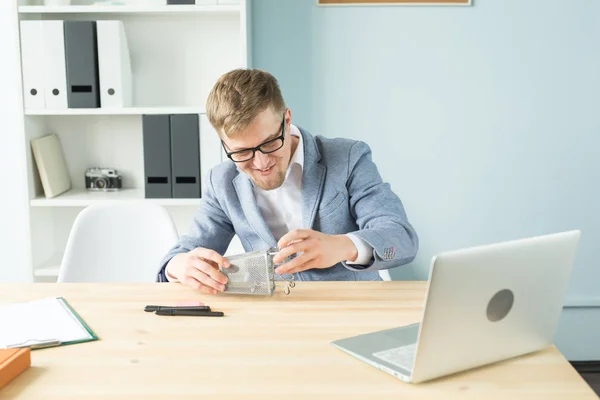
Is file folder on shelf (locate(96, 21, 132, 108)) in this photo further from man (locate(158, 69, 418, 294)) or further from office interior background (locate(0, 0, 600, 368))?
man (locate(158, 69, 418, 294))

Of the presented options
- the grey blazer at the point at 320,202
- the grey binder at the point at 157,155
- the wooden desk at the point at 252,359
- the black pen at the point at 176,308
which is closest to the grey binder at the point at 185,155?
the grey binder at the point at 157,155

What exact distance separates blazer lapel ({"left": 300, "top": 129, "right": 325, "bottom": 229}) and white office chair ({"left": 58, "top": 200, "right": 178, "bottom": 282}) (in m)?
0.49

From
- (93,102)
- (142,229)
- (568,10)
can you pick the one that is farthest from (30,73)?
(568,10)

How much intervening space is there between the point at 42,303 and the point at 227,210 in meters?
0.56

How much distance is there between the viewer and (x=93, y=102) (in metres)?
2.68

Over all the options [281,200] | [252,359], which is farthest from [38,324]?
[281,200]

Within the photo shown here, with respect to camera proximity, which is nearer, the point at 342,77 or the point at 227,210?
the point at 227,210

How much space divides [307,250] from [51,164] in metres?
1.63

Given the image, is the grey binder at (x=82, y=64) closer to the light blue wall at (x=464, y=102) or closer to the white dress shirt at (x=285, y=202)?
the light blue wall at (x=464, y=102)

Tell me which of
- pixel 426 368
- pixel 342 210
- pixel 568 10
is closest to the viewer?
pixel 426 368

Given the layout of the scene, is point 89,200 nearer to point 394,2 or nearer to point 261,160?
point 261,160

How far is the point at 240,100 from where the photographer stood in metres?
1.68

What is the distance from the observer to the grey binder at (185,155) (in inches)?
105

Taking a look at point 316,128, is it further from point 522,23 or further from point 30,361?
point 30,361
